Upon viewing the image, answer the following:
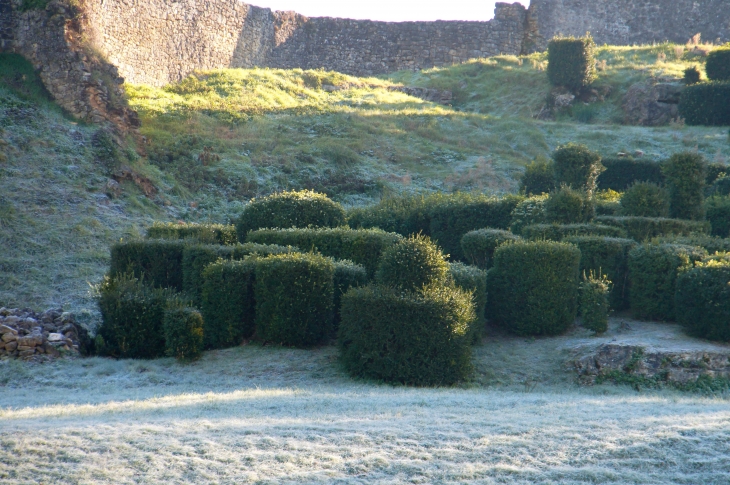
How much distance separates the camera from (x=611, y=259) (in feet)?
33.2

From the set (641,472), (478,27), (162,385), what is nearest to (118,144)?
(162,385)

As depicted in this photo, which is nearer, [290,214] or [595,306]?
[595,306]

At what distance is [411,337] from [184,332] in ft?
8.89

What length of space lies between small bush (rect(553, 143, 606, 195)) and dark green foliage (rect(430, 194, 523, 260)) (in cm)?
128

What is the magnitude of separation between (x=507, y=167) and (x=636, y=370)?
38.5 ft

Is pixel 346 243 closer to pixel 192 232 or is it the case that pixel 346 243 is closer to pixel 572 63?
pixel 192 232

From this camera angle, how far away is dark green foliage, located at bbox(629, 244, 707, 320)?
9375 millimetres

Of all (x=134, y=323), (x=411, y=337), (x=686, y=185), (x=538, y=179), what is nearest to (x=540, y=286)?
(x=411, y=337)

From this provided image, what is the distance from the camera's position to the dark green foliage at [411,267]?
25.3 ft

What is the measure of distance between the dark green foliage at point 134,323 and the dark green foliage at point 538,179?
8.98m

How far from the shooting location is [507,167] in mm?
19141

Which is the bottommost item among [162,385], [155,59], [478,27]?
[162,385]

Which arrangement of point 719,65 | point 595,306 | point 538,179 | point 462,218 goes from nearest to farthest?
1. point 595,306
2. point 462,218
3. point 538,179
4. point 719,65

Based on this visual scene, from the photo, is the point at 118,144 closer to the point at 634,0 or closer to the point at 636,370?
the point at 636,370
